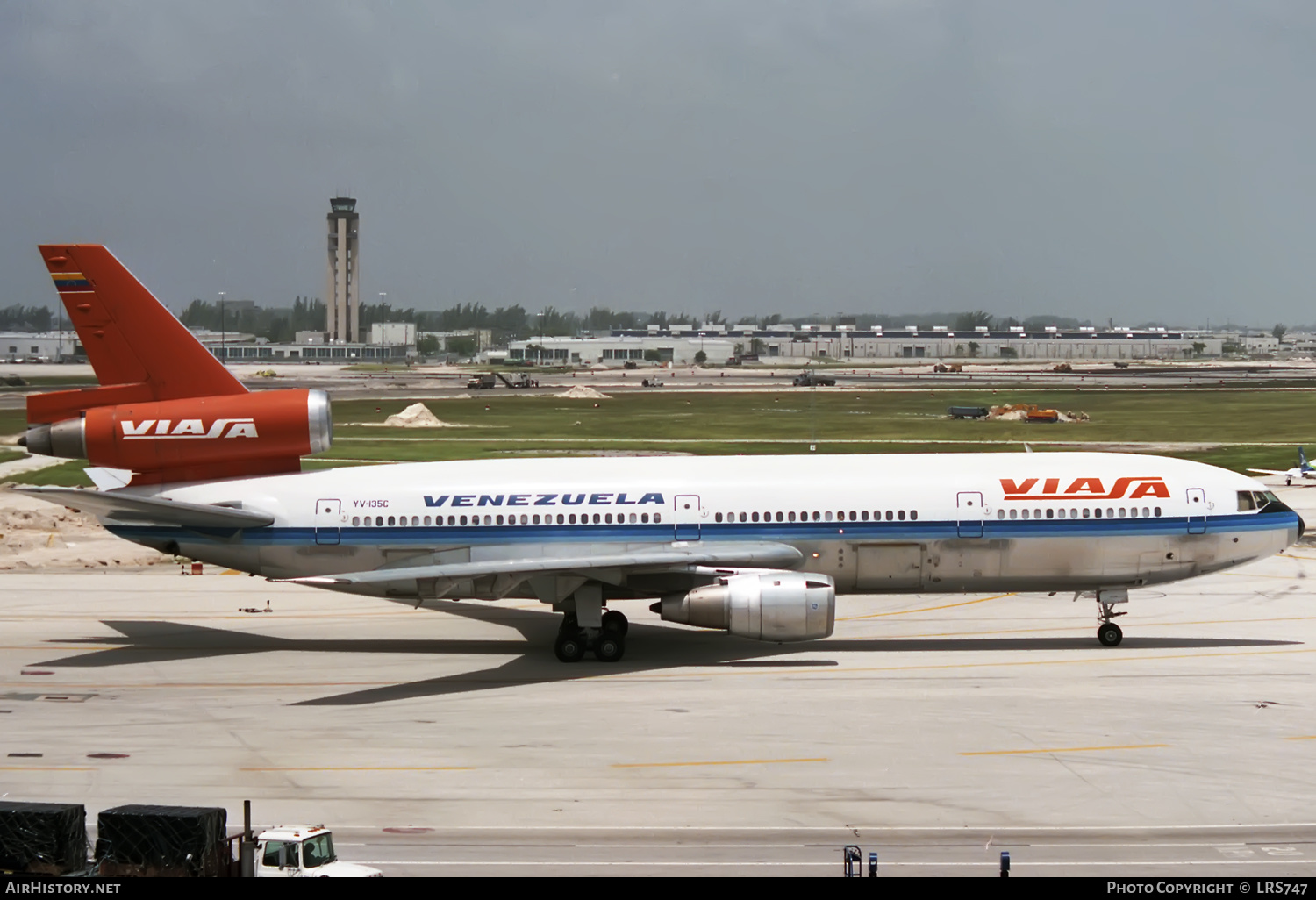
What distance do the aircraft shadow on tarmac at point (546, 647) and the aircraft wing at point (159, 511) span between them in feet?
11.2

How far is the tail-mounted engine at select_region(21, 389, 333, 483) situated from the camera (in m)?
35.4

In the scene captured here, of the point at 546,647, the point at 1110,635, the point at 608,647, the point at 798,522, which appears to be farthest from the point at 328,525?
the point at 1110,635

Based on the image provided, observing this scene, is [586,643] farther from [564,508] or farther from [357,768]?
[357,768]

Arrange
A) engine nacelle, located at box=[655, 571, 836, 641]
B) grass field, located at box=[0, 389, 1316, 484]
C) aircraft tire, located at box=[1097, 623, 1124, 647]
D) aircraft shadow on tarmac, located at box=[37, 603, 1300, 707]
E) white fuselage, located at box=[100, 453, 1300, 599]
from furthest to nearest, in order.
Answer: grass field, located at box=[0, 389, 1316, 484], aircraft tire, located at box=[1097, 623, 1124, 647], white fuselage, located at box=[100, 453, 1300, 599], aircraft shadow on tarmac, located at box=[37, 603, 1300, 707], engine nacelle, located at box=[655, 571, 836, 641]

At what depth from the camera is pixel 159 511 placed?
35000mm

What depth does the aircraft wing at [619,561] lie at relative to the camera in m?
33.4

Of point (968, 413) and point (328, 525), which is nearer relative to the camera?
point (328, 525)

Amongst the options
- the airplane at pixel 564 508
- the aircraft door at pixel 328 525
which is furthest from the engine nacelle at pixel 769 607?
the aircraft door at pixel 328 525

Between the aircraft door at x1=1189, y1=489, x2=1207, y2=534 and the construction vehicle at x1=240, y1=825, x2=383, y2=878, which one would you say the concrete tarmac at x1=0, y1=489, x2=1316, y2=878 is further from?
the aircraft door at x1=1189, y1=489, x2=1207, y2=534

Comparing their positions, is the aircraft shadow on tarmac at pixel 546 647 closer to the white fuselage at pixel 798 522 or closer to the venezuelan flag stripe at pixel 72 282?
the white fuselage at pixel 798 522

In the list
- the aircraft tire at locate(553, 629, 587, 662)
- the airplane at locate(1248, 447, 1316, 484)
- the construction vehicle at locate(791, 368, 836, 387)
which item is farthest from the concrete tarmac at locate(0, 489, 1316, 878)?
the construction vehicle at locate(791, 368, 836, 387)

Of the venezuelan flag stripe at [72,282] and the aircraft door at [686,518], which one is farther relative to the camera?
the aircraft door at [686,518]

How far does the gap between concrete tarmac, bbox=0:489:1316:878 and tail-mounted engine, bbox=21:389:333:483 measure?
4818mm

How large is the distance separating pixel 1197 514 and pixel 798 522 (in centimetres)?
1026
